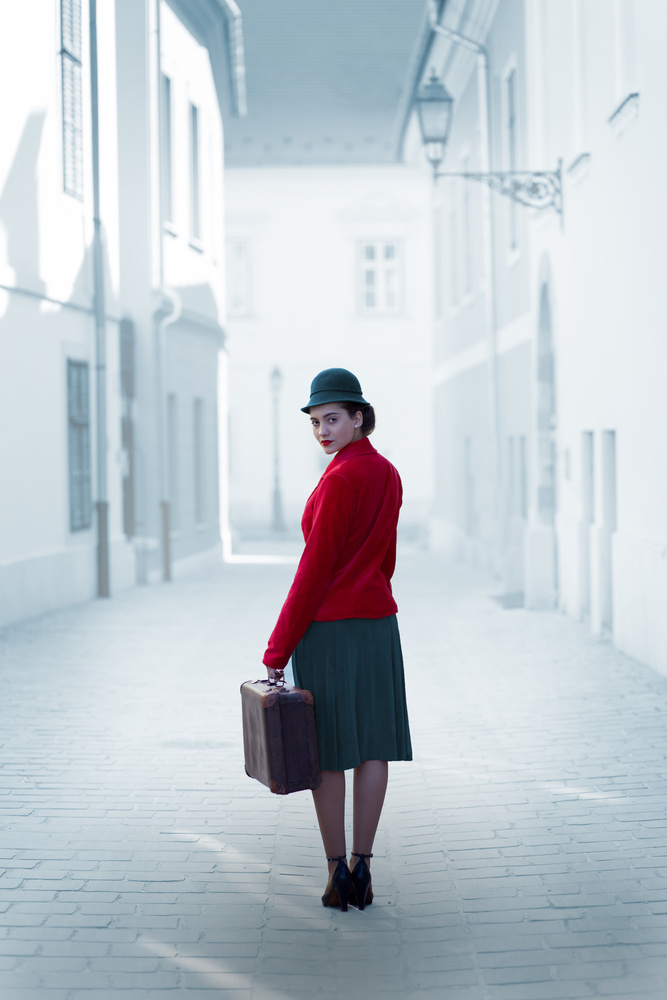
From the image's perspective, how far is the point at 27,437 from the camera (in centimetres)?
1400

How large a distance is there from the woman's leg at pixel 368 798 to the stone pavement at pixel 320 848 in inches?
9.5

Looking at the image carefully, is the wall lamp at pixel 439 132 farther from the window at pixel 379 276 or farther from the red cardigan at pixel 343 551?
the window at pixel 379 276

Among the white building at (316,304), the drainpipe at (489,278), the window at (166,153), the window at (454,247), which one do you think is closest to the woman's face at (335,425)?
the drainpipe at (489,278)

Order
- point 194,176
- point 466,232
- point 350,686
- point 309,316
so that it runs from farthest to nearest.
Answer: point 309,316, point 466,232, point 194,176, point 350,686

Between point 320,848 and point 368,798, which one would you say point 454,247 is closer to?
point 320,848

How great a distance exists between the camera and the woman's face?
14.7ft

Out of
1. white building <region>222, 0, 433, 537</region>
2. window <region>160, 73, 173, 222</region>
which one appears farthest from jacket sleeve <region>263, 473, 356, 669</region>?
white building <region>222, 0, 433, 537</region>

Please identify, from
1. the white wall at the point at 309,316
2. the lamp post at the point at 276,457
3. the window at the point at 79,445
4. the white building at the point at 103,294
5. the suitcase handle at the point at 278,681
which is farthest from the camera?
the white wall at the point at 309,316

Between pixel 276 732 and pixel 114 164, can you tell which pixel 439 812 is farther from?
pixel 114 164

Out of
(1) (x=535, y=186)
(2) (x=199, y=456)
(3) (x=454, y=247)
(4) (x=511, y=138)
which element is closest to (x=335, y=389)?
(1) (x=535, y=186)

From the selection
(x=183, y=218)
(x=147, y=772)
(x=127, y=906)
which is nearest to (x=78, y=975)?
(x=127, y=906)

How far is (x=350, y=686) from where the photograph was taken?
4.36 m

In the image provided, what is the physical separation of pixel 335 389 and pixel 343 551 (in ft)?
1.78

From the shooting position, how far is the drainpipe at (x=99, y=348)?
1603 centimetres
